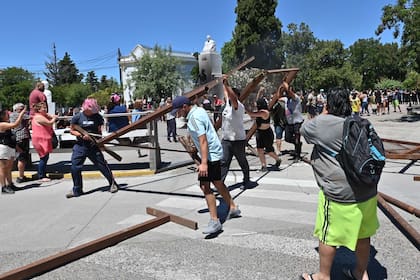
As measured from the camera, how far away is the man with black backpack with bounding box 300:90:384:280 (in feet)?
9.45

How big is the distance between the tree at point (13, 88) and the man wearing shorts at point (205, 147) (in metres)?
51.6

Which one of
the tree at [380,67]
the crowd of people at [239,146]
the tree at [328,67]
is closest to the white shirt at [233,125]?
the crowd of people at [239,146]

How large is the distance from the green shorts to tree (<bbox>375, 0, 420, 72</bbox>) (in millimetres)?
16641

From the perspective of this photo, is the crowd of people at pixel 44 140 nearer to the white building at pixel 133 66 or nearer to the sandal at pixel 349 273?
the sandal at pixel 349 273

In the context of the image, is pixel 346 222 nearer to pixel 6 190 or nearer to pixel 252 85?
pixel 252 85

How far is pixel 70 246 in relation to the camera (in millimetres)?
4609

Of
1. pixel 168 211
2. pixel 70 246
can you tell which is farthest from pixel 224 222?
→ pixel 70 246

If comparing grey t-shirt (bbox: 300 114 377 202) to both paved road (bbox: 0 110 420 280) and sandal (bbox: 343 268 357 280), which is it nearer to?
sandal (bbox: 343 268 357 280)

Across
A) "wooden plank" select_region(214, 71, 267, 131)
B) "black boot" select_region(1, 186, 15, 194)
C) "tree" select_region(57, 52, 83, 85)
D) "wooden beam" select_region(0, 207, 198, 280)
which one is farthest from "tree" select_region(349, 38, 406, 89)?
"wooden beam" select_region(0, 207, 198, 280)

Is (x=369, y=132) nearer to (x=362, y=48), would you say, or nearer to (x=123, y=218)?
(x=123, y=218)

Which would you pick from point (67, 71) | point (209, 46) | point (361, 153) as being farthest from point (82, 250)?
point (67, 71)

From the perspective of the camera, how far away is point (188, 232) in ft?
16.0

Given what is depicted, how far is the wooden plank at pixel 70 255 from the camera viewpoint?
3709 millimetres

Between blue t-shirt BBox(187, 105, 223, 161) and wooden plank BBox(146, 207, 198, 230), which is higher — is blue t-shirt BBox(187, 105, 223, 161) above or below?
above
